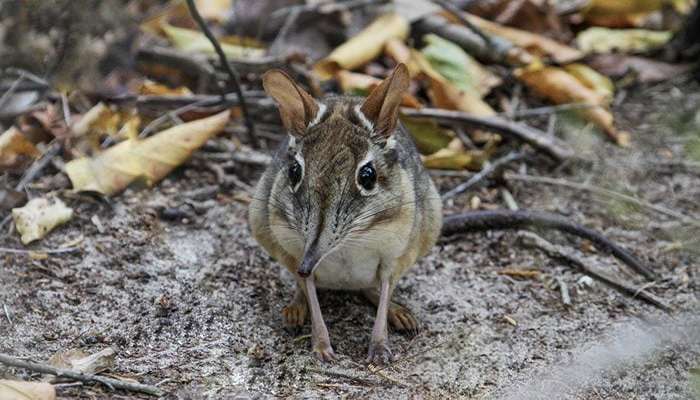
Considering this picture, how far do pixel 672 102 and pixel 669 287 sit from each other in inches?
96.5

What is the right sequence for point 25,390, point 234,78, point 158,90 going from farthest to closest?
1. point 158,90
2. point 234,78
3. point 25,390

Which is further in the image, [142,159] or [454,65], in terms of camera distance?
[454,65]

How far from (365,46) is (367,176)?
9.46 feet

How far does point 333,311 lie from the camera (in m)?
4.55

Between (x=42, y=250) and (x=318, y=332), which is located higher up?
(x=318, y=332)

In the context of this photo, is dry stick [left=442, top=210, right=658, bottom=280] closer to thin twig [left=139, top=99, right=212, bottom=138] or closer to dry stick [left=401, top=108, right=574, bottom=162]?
dry stick [left=401, top=108, right=574, bottom=162]

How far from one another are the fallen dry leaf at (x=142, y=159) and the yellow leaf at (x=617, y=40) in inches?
124

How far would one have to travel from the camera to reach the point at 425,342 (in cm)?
431

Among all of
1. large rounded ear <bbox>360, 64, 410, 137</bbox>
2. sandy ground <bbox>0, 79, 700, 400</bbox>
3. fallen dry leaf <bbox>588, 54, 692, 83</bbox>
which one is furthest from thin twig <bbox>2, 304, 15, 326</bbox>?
fallen dry leaf <bbox>588, 54, 692, 83</bbox>

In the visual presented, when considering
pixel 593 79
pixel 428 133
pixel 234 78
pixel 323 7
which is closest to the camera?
pixel 234 78

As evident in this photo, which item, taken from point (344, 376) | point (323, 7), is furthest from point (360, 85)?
point (344, 376)

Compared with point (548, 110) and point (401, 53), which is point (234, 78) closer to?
point (401, 53)

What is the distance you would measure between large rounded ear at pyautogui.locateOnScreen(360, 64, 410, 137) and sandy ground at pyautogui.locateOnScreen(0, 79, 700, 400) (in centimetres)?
99

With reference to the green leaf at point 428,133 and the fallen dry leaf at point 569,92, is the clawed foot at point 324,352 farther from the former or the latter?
the fallen dry leaf at point 569,92
